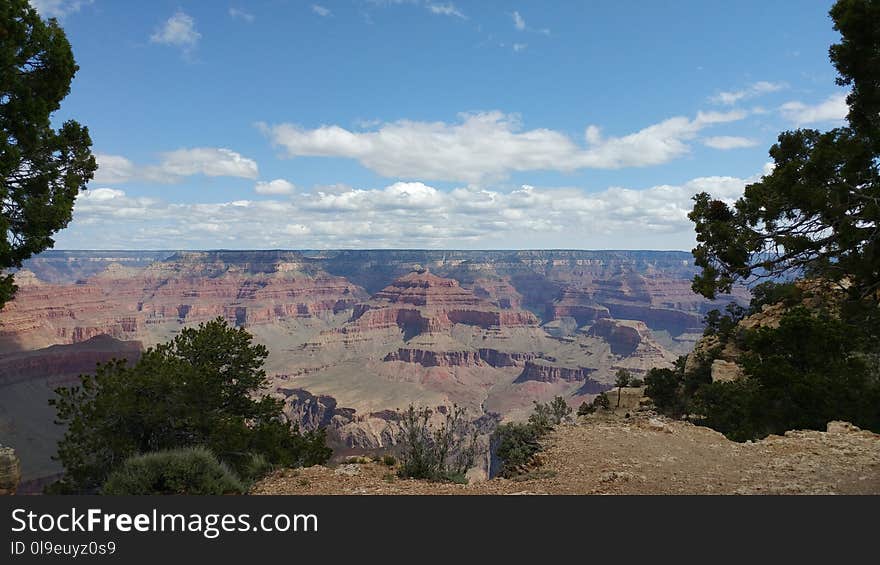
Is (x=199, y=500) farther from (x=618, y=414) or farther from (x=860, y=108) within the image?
(x=618, y=414)

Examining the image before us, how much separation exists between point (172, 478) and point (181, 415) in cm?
710

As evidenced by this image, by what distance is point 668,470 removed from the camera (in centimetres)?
1162

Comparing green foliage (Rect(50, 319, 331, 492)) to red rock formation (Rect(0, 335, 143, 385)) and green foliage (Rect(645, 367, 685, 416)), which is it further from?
red rock formation (Rect(0, 335, 143, 385))

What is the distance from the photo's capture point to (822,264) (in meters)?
9.77

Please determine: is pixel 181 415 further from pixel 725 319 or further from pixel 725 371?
pixel 725 319

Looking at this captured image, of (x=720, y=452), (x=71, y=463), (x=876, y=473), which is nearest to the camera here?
(x=876, y=473)

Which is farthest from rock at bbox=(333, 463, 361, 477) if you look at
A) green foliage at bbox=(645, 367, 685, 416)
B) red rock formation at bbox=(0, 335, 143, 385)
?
red rock formation at bbox=(0, 335, 143, 385)

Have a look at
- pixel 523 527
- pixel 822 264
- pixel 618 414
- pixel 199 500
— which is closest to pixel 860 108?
pixel 822 264

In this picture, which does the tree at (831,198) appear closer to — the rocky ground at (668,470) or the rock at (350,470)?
the rocky ground at (668,470)

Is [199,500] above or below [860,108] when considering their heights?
below

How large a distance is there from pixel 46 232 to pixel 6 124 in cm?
278

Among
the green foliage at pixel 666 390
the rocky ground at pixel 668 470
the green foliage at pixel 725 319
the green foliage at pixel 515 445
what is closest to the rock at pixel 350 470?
the rocky ground at pixel 668 470

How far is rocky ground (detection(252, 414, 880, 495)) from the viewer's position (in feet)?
33.2

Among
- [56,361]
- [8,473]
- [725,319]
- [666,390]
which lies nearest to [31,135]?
[8,473]
